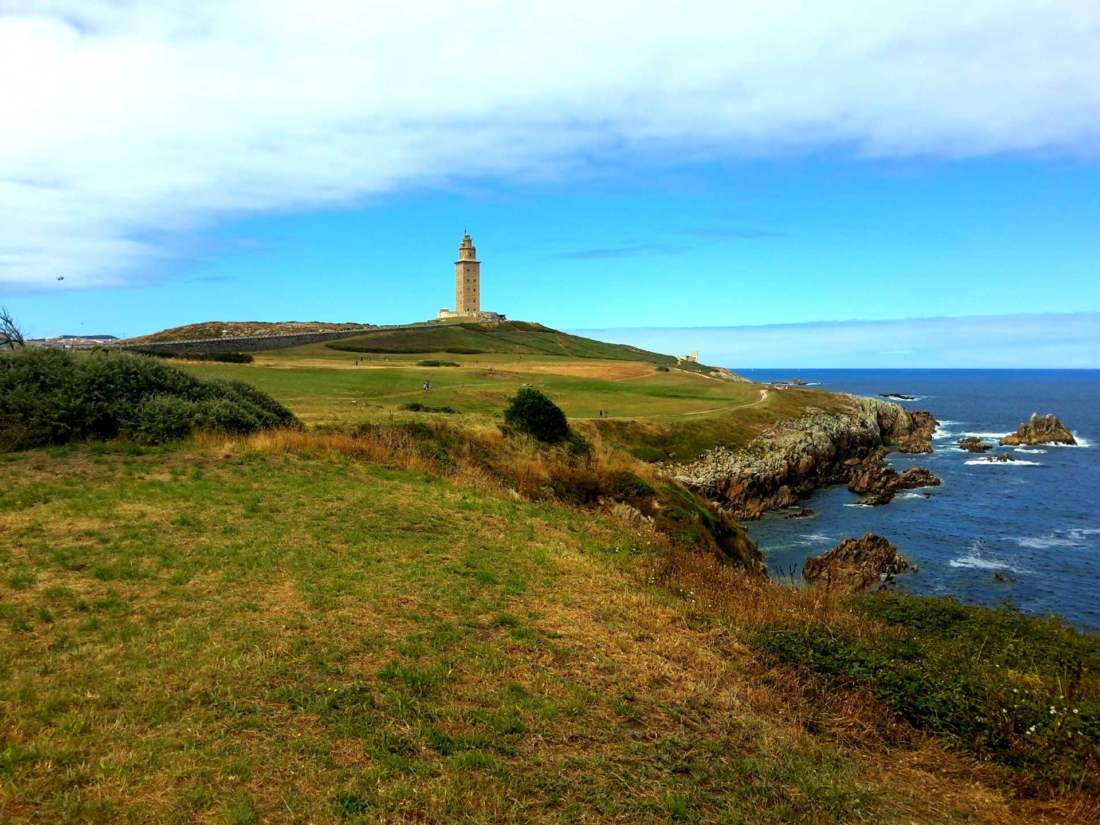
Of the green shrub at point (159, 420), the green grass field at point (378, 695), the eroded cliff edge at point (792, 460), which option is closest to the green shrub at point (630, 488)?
the green grass field at point (378, 695)

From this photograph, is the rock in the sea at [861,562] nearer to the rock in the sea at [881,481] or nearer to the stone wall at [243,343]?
the rock in the sea at [881,481]

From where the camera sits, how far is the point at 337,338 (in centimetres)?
11200

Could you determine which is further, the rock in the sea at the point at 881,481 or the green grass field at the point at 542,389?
the rock in the sea at the point at 881,481

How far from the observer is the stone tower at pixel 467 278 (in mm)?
159250

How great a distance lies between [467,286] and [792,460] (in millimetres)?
118424

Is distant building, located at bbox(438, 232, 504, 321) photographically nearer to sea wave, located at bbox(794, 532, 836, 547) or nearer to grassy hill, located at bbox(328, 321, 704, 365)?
grassy hill, located at bbox(328, 321, 704, 365)

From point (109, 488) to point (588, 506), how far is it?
48.4ft

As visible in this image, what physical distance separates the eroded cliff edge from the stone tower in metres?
99.6

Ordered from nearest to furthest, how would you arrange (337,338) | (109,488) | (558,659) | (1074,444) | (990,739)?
(990,739) → (558,659) → (109,488) → (1074,444) → (337,338)

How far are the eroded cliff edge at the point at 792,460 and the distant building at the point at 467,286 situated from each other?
97.8m

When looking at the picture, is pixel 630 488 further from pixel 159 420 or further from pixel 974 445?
pixel 974 445

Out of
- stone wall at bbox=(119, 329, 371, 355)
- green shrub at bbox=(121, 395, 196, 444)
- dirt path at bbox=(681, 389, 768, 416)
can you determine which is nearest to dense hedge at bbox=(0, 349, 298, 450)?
green shrub at bbox=(121, 395, 196, 444)

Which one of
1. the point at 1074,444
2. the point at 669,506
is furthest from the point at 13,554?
the point at 1074,444

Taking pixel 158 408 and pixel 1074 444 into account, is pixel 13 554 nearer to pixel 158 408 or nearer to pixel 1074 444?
pixel 158 408
